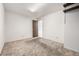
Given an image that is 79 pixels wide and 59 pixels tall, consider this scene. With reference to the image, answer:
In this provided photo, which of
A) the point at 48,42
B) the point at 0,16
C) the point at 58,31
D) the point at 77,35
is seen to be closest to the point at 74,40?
the point at 77,35

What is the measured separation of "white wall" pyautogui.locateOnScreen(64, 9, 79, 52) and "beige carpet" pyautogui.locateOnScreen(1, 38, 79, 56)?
0.34 meters

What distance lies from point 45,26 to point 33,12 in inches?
20.7

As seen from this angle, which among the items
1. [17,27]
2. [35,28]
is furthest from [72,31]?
[17,27]

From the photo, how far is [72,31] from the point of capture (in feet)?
7.06

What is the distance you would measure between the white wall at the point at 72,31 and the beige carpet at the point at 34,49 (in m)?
0.34

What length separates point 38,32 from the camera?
1.79m

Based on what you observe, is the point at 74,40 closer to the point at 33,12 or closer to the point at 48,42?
the point at 48,42

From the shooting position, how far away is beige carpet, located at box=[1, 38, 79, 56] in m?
1.48

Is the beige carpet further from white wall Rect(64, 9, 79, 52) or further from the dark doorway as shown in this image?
white wall Rect(64, 9, 79, 52)

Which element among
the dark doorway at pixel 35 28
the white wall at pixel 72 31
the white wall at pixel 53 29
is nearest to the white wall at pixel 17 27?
the dark doorway at pixel 35 28

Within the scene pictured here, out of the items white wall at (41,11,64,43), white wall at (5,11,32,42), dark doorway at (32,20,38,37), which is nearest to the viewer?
white wall at (5,11,32,42)

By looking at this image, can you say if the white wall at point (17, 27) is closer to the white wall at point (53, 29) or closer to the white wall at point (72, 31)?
the white wall at point (53, 29)

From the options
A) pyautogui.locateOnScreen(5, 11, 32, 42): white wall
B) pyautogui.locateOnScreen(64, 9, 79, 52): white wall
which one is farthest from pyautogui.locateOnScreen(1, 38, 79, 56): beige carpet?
pyautogui.locateOnScreen(64, 9, 79, 52): white wall

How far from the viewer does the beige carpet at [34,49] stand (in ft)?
4.86
